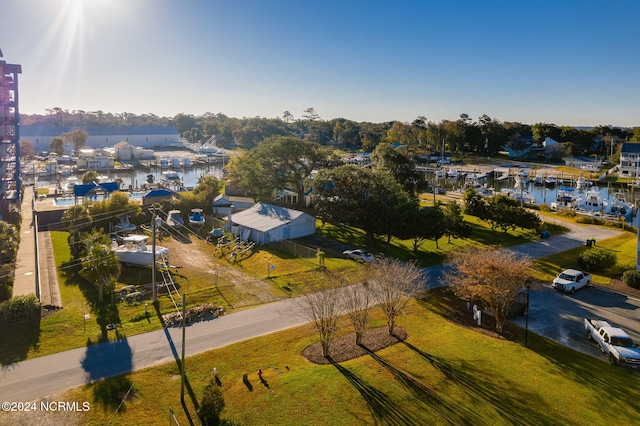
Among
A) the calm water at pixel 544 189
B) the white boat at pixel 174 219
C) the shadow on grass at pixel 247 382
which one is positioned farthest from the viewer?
the calm water at pixel 544 189

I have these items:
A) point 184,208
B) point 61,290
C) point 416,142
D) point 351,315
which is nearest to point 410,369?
point 351,315

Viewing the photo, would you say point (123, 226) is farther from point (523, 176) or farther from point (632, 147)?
point (632, 147)

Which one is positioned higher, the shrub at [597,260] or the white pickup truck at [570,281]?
the shrub at [597,260]

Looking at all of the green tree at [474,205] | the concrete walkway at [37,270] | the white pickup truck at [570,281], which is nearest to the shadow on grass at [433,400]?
the white pickup truck at [570,281]

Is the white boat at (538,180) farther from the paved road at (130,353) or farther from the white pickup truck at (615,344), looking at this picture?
the paved road at (130,353)

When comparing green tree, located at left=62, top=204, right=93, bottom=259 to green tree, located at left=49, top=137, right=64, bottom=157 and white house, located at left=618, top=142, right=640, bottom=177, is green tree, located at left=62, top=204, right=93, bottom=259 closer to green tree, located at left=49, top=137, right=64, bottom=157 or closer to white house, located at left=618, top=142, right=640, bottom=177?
green tree, located at left=49, top=137, right=64, bottom=157

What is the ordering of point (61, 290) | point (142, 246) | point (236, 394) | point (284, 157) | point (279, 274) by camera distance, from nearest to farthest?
point (236, 394), point (61, 290), point (279, 274), point (142, 246), point (284, 157)

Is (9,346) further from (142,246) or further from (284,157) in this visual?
(284,157)
